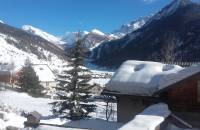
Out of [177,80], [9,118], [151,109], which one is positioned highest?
[177,80]

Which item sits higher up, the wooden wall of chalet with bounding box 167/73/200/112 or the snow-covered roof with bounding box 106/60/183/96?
the snow-covered roof with bounding box 106/60/183/96

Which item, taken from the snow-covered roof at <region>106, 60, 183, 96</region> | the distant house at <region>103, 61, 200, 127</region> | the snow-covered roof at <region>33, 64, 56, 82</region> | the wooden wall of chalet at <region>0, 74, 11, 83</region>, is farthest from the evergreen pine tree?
the snow-covered roof at <region>106, 60, 183, 96</region>

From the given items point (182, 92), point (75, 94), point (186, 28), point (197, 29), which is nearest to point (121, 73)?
point (182, 92)

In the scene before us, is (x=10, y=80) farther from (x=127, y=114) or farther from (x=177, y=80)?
(x=177, y=80)

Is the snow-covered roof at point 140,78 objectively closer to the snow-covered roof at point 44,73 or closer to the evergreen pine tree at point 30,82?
the evergreen pine tree at point 30,82

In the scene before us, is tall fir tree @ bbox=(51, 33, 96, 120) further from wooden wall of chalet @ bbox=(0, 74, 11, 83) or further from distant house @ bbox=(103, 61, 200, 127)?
wooden wall of chalet @ bbox=(0, 74, 11, 83)

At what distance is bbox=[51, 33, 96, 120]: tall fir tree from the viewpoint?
1364 inches

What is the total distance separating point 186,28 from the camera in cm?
19862

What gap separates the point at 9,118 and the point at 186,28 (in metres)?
177

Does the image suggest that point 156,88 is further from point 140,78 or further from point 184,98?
point 184,98

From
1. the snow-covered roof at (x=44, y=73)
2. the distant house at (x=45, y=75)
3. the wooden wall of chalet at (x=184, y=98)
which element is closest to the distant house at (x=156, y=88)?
the wooden wall of chalet at (x=184, y=98)

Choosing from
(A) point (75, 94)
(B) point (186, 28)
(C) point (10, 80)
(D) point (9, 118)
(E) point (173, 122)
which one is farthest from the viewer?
(B) point (186, 28)

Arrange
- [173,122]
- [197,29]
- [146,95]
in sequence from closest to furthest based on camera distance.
Answer: [173,122]
[146,95]
[197,29]

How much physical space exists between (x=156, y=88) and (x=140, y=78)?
1467 millimetres
